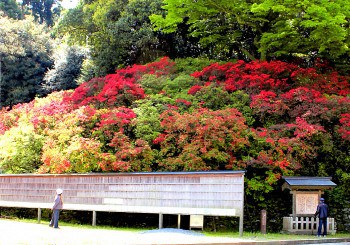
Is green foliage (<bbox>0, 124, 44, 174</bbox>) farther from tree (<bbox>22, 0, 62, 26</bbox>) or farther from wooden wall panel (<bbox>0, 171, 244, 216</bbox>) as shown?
tree (<bbox>22, 0, 62, 26</bbox>)

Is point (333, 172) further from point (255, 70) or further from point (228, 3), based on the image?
point (228, 3)

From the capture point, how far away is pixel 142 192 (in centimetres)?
1644

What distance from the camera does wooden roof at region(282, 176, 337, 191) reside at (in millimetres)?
16234

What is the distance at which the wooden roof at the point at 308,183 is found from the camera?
53.3ft

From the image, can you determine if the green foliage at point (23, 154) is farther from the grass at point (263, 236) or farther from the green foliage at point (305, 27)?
the green foliage at point (305, 27)

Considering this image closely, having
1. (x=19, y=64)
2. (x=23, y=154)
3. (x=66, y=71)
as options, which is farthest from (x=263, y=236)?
(x=19, y=64)

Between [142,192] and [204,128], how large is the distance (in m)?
3.43

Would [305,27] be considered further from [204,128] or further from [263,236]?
[263,236]

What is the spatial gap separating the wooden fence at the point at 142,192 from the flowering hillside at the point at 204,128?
2.97 ft

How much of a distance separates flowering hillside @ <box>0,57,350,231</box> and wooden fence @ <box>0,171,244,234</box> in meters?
0.91

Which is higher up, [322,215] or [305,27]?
[305,27]

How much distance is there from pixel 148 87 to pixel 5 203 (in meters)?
9.48

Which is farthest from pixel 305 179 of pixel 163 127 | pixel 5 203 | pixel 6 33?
pixel 6 33

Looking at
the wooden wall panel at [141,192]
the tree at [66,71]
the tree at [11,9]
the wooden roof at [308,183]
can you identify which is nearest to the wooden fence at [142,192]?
the wooden wall panel at [141,192]
